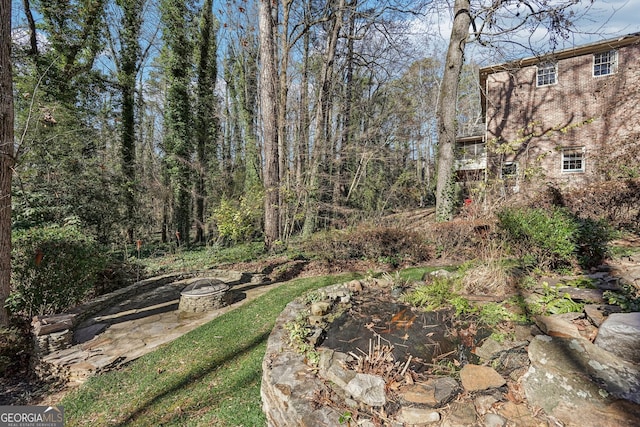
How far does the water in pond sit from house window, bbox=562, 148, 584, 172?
12.0 meters

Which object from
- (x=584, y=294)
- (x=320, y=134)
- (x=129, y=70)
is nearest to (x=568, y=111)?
(x=320, y=134)

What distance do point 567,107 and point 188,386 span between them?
15.1 m

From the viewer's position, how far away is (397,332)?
2.88 metres

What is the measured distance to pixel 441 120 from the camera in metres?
8.80

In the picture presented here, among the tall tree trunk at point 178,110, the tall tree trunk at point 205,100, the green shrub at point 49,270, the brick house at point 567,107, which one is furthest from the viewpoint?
the tall tree trunk at point 205,100

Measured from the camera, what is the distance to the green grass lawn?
2.71m

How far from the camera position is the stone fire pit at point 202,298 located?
510cm

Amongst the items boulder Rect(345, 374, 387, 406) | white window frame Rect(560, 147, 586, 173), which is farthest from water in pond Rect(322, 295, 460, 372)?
white window frame Rect(560, 147, 586, 173)

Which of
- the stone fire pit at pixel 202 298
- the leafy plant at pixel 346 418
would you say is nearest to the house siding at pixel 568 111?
the stone fire pit at pixel 202 298

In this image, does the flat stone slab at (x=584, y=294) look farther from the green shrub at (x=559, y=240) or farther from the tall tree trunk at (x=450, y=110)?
the tall tree trunk at (x=450, y=110)

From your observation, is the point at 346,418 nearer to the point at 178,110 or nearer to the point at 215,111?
the point at 178,110

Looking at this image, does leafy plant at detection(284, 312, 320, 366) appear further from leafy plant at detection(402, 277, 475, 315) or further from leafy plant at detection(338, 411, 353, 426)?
leafy plant at detection(402, 277, 475, 315)

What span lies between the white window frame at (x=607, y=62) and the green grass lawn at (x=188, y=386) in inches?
574

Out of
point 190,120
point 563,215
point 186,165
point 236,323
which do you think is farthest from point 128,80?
point 563,215
